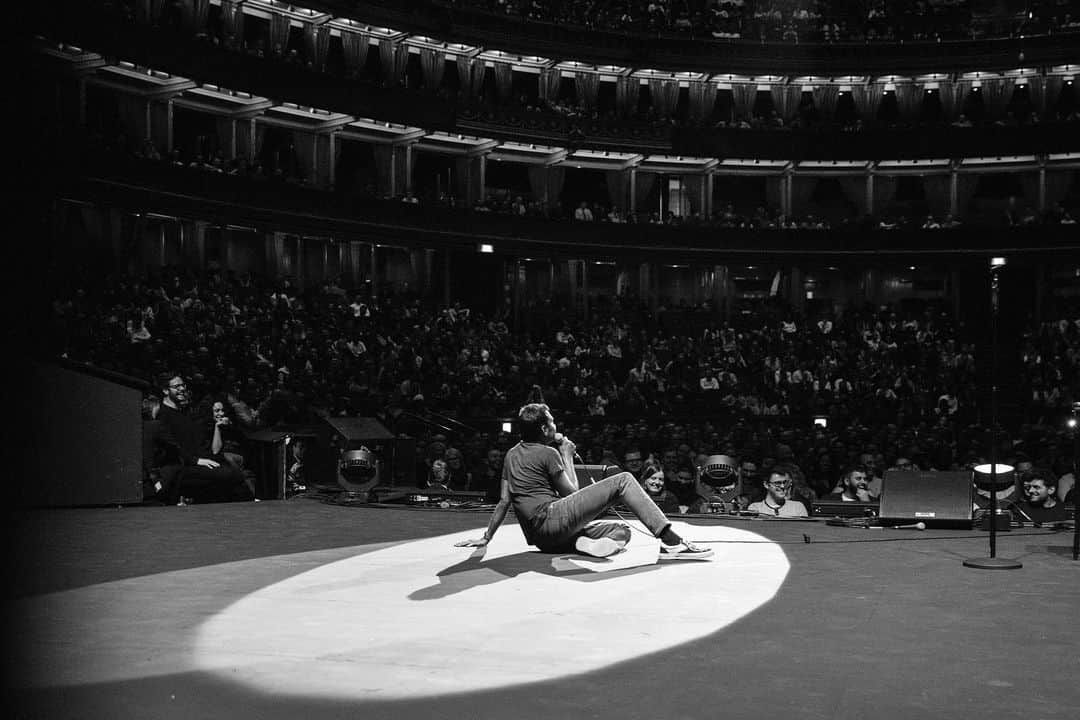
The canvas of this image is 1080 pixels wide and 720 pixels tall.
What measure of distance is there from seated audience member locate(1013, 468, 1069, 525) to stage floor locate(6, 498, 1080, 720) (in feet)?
8.59

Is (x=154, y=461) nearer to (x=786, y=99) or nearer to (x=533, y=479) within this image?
(x=533, y=479)

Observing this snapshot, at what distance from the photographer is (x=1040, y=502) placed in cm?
1331

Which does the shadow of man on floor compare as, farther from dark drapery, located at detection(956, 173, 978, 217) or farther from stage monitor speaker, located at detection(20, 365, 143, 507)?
dark drapery, located at detection(956, 173, 978, 217)

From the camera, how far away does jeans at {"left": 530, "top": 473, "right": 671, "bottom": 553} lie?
8773 mm

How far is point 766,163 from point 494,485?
28902 millimetres

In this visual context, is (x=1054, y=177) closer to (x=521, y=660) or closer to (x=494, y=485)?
(x=494, y=485)

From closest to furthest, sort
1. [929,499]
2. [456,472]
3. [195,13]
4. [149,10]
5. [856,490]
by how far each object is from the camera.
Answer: [929,499] < [856,490] < [456,472] < [149,10] < [195,13]

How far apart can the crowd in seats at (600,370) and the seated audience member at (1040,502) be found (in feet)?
6.28

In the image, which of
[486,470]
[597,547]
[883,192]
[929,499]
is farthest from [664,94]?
[597,547]

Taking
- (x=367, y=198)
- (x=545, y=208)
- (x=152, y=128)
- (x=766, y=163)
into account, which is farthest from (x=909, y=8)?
(x=152, y=128)

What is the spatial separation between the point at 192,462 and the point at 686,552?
8059 mm

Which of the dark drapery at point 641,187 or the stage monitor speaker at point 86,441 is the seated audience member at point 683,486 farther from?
the dark drapery at point 641,187

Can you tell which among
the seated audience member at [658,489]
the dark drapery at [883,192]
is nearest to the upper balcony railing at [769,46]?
the dark drapery at [883,192]

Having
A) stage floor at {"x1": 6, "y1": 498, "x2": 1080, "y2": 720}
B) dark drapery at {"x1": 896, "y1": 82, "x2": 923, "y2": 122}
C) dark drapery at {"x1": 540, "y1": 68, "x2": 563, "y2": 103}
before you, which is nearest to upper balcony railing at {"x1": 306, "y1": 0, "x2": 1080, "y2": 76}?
dark drapery at {"x1": 896, "y1": 82, "x2": 923, "y2": 122}
